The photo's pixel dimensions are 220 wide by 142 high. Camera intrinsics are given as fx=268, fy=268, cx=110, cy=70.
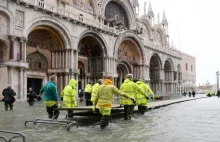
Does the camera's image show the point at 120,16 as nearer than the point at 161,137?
No

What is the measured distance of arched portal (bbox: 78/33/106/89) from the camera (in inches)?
1228

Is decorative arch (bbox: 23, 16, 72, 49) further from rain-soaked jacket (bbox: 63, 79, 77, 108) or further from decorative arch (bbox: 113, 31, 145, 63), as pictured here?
rain-soaked jacket (bbox: 63, 79, 77, 108)

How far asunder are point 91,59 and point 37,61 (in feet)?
24.8

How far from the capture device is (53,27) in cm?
2480

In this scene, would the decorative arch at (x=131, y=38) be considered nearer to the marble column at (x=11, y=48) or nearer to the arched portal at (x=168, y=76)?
the arched portal at (x=168, y=76)

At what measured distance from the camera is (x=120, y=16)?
39.6 m

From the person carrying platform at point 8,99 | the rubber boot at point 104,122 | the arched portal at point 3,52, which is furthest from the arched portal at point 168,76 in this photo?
the rubber boot at point 104,122

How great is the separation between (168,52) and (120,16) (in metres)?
13.9

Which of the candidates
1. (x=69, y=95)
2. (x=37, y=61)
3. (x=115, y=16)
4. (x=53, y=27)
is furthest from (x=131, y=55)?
(x=69, y=95)

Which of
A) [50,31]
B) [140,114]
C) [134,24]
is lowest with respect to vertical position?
[140,114]

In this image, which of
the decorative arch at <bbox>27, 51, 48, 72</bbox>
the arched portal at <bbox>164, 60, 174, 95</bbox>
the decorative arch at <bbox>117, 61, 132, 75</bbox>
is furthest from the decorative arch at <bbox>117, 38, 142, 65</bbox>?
the arched portal at <bbox>164, 60, 174, 95</bbox>

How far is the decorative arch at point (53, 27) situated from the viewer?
22500 millimetres

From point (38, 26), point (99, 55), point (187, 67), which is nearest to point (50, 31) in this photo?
point (38, 26)

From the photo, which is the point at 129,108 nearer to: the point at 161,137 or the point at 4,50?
the point at 161,137
